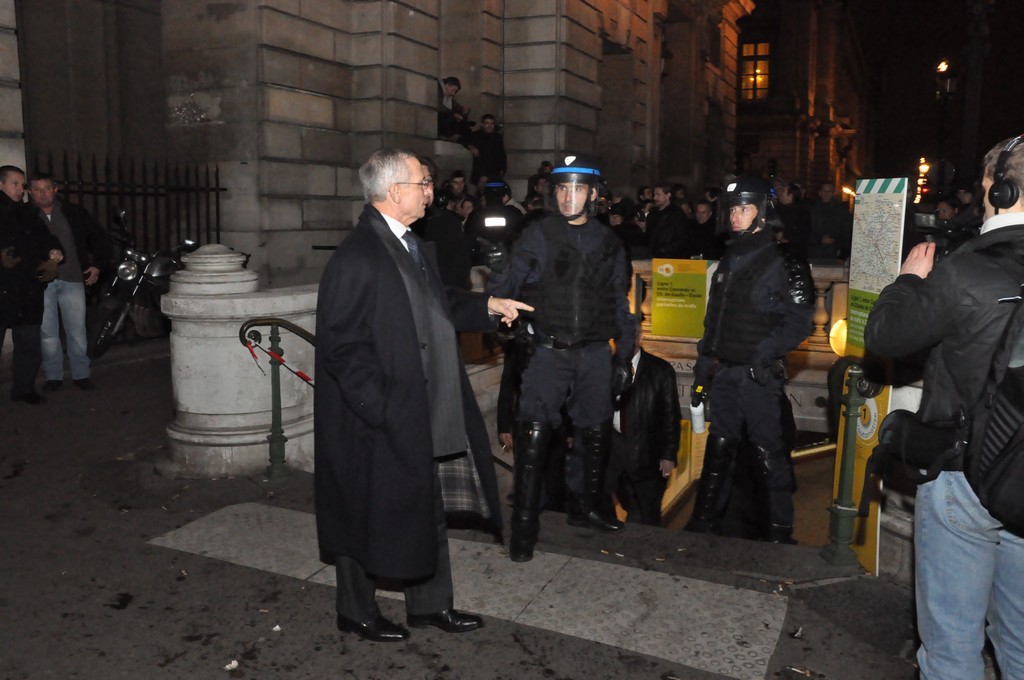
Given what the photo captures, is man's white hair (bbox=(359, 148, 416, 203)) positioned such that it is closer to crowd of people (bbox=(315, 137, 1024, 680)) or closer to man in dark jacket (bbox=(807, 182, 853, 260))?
crowd of people (bbox=(315, 137, 1024, 680))

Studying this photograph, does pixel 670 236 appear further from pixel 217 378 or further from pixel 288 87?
pixel 217 378

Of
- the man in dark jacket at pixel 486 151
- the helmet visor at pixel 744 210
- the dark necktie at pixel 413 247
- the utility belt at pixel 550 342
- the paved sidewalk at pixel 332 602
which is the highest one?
the man in dark jacket at pixel 486 151

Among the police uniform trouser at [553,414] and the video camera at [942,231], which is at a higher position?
the video camera at [942,231]

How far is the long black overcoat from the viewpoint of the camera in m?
3.38

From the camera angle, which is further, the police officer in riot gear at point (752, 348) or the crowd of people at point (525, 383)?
the police officer in riot gear at point (752, 348)

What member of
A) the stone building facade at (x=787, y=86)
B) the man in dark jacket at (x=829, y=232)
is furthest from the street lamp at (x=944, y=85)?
the stone building facade at (x=787, y=86)

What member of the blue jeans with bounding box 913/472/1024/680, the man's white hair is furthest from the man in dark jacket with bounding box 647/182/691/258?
the blue jeans with bounding box 913/472/1024/680

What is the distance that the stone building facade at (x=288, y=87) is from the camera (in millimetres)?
11867

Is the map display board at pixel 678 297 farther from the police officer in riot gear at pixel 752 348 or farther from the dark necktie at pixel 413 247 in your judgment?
the dark necktie at pixel 413 247

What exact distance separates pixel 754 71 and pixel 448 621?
172ft

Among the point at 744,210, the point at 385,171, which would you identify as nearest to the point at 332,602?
the point at 385,171

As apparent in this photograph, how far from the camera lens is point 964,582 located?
255 centimetres

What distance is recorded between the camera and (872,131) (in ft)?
362

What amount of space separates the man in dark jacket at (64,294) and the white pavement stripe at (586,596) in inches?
151
